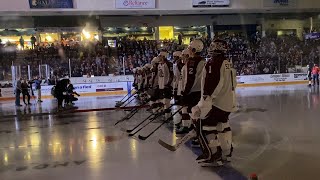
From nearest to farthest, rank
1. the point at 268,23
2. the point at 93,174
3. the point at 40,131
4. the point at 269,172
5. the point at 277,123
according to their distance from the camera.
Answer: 1. the point at 269,172
2. the point at 93,174
3. the point at 277,123
4. the point at 40,131
5. the point at 268,23

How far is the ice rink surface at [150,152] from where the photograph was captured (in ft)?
17.3

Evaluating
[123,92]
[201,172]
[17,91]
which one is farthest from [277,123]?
[123,92]

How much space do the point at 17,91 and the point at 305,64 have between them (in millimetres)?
17605

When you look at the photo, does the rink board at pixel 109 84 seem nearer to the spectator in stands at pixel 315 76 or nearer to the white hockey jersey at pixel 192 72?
the spectator in stands at pixel 315 76

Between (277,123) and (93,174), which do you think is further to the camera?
(277,123)

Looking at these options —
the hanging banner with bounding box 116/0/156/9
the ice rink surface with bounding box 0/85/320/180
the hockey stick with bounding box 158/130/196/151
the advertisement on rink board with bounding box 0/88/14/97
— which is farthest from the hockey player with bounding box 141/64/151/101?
the advertisement on rink board with bounding box 0/88/14/97

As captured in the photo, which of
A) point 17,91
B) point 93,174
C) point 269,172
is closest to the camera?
point 269,172

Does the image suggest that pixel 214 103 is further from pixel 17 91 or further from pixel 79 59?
pixel 79 59

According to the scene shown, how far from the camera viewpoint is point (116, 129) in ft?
31.7

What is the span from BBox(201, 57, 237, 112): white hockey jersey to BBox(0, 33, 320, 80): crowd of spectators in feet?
56.4

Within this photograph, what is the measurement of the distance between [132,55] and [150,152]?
20279 millimetres

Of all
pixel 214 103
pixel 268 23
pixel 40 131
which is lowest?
pixel 40 131

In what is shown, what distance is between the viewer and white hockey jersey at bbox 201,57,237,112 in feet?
17.3

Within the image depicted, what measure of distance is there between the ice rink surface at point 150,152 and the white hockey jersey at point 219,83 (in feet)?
2.81
